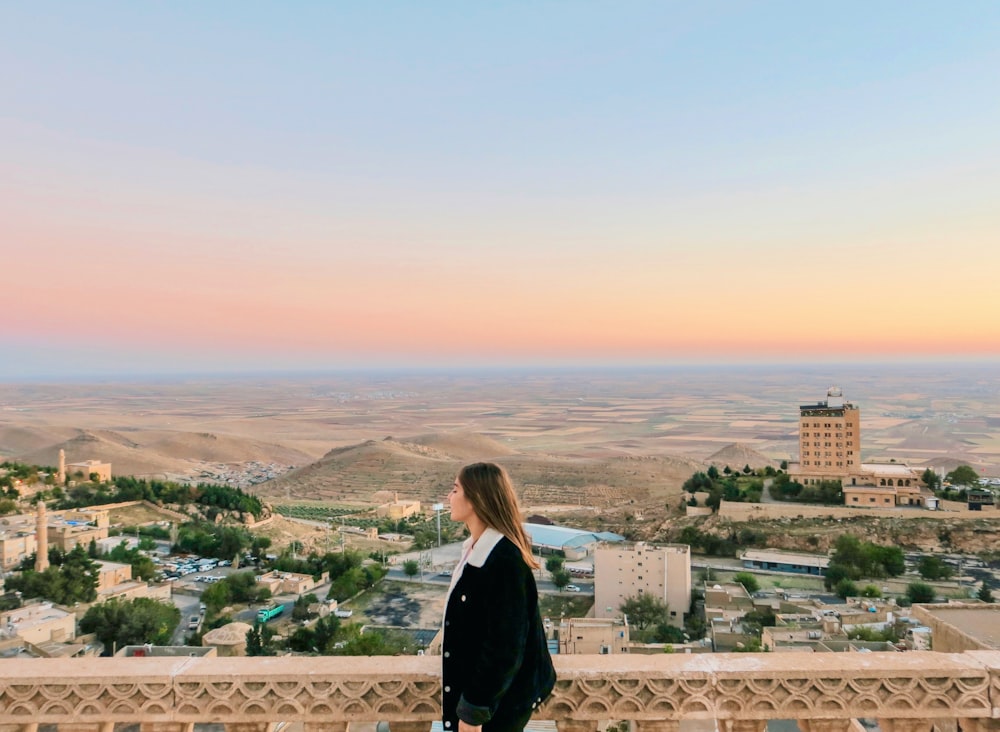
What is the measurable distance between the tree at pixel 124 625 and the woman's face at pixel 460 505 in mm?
13755

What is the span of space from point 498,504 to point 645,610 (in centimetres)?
1543

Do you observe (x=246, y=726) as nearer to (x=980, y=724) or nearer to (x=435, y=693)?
(x=435, y=693)

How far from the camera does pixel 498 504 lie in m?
1.70

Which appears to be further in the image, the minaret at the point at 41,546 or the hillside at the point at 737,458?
the hillside at the point at 737,458

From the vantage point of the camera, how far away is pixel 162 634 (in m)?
13.5

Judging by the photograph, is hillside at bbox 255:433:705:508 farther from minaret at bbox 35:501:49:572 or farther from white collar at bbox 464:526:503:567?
white collar at bbox 464:526:503:567

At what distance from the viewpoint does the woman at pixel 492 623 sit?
1.59 metres

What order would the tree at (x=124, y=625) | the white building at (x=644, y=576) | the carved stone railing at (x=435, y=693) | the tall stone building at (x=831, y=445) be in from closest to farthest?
1. the carved stone railing at (x=435, y=693)
2. the tree at (x=124, y=625)
3. the white building at (x=644, y=576)
4. the tall stone building at (x=831, y=445)

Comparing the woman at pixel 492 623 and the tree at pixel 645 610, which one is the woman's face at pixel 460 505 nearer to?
the woman at pixel 492 623

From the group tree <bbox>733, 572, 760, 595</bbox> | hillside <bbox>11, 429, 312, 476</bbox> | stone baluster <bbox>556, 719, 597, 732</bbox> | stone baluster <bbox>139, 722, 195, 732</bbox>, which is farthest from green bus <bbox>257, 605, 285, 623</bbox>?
hillside <bbox>11, 429, 312, 476</bbox>

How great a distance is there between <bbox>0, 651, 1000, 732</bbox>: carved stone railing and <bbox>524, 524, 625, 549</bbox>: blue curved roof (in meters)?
22.5

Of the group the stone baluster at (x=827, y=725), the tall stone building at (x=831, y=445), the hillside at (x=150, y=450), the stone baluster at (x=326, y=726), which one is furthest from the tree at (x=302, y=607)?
the hillside at (x=150, y=450)

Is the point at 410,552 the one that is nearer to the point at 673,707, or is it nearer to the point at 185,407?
the point at 673,707

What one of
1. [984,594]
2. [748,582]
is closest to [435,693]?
[748,582]
